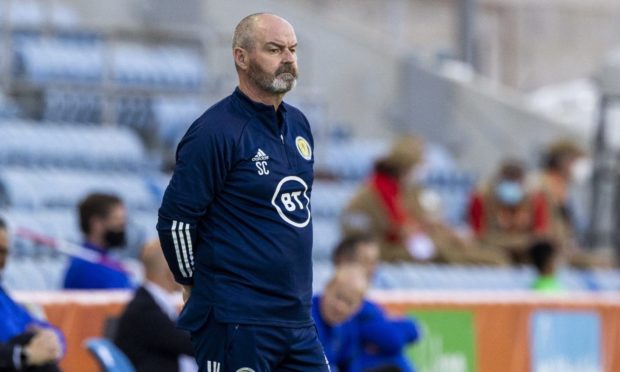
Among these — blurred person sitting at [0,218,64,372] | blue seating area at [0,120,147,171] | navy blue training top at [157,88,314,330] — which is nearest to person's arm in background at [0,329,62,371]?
blurred person sitting at [0,218,64,372]

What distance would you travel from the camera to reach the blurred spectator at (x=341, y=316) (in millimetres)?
7230

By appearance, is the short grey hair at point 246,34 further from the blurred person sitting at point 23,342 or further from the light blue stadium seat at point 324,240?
the light blue stadium seat at point 324,240

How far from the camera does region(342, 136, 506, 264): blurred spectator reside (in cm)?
1166

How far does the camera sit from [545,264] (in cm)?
1164

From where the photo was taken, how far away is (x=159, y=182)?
12688mm

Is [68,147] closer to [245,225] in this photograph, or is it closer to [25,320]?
[25,320]

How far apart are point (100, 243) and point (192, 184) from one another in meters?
4.12

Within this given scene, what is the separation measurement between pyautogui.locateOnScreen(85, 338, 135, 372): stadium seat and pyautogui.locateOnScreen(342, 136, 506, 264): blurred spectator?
460cm

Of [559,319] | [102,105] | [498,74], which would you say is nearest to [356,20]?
[498,74]

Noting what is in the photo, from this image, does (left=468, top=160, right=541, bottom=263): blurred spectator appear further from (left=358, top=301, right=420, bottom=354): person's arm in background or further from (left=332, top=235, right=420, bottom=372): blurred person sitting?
(left=358, top=301, right=420, bottom=354): person's arm in background

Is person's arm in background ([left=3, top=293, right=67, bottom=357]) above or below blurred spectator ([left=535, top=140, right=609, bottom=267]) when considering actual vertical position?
above

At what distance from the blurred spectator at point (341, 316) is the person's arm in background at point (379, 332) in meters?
0.05

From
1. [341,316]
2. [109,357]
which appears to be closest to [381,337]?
[341,316]

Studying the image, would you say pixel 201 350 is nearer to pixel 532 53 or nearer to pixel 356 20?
pixel 356 20
